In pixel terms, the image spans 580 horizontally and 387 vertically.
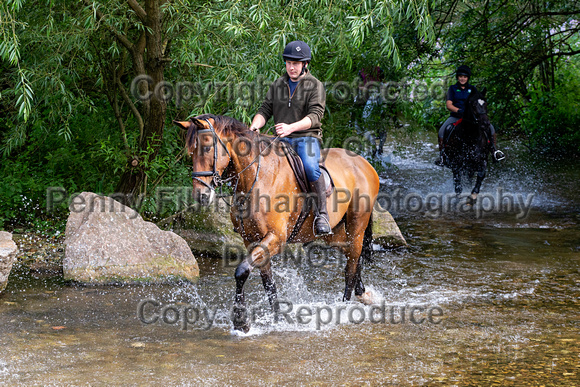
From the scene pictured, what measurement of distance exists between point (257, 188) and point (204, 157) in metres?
0.73

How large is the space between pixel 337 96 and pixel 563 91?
7.54 m

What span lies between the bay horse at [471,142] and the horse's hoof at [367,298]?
6.30 m

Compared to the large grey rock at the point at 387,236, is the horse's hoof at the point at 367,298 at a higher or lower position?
lower

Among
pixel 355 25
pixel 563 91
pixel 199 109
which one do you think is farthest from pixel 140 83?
pixel 563 91

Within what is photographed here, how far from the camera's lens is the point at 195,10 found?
30.0 ft

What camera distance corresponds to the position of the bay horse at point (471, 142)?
12.7 m

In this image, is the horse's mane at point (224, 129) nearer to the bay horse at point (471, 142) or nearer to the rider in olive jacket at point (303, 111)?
the rider in olive jacket at point (303, 111)

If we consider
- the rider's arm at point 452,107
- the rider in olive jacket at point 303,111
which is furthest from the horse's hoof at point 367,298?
the rider's arm at point 452,107

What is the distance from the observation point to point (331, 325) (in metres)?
6.30

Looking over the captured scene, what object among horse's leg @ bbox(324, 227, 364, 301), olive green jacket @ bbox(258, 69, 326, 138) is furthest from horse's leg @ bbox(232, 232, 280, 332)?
horse's leg @ bbox(324, 227, 364, 301)

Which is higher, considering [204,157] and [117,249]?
[204,157]

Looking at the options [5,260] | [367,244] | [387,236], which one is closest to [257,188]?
[367,244]

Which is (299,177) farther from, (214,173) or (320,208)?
(214,173)

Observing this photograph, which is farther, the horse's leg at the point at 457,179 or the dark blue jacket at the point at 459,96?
the horse's leg at the point at 457,179
